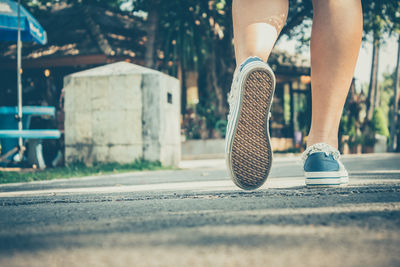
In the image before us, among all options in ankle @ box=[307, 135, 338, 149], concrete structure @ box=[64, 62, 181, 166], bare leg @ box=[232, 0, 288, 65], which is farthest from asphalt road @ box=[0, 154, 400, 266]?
concrete structure @ box=[64, 62, 181, 166]

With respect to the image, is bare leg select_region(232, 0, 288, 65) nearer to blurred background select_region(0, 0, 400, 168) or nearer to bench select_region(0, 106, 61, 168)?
bench select_region(0, 106, 61, 168)

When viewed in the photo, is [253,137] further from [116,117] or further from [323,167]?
[116,117]

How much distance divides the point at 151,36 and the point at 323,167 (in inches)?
416

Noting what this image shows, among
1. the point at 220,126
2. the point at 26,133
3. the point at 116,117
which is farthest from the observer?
the point at 220,126

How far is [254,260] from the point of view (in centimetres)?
65

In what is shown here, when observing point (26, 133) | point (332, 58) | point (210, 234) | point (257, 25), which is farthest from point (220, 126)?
point (210, 234)

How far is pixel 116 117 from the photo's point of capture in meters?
5.01

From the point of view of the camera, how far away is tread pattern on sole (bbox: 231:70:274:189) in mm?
1563

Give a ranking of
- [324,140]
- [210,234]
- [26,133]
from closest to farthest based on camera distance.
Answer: [210,234]
[324,140]
[26,133]

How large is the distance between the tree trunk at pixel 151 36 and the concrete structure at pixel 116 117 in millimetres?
6536

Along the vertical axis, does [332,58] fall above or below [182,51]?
below

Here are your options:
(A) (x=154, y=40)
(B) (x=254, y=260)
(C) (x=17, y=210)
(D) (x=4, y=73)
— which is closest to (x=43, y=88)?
(D) (x=4, y=73)

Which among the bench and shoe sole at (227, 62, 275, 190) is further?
the bench

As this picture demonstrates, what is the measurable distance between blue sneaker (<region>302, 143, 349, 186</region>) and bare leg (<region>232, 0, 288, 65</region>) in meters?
0.46
